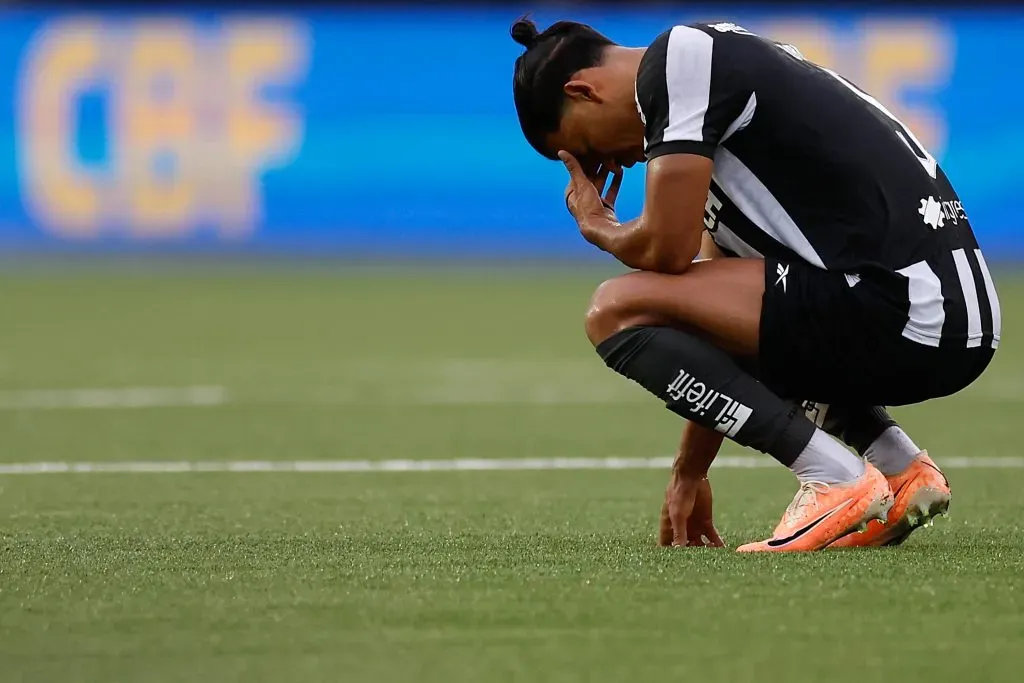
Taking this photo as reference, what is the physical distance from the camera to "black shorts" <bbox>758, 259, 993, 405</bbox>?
335 cm

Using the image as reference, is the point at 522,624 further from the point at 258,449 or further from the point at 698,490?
the point at 258,449

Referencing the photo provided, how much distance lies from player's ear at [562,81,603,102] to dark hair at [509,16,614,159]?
0.02m

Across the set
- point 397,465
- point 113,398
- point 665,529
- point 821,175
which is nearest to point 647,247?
point 821,175

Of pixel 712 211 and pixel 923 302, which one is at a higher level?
pixel 712 211

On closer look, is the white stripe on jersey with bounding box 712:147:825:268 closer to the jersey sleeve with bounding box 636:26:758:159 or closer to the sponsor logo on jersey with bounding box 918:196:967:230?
the jersey sleeve with bounding box 636:26:758:159

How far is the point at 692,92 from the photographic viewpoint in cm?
324

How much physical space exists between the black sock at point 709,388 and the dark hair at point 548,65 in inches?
19.5

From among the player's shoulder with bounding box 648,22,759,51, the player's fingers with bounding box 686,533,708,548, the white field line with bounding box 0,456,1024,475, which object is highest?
the player's shoulder with bounding box 648,22,759,51

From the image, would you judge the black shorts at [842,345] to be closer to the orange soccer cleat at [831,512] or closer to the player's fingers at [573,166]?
the orange soccer cleat at [831,512]

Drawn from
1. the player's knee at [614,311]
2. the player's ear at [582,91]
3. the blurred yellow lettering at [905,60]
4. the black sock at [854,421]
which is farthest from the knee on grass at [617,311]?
the blurred yellow lettering at [905,60]

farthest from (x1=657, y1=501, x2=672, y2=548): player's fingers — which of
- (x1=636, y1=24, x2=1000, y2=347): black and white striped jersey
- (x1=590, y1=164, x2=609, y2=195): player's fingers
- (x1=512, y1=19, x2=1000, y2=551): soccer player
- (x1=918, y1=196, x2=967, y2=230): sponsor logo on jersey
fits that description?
(x1=918, y1=196, x2=967, y2=230): sponsor logo on jersey

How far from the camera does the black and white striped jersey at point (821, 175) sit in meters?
3.28

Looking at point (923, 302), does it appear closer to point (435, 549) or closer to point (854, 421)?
point (854, 421)

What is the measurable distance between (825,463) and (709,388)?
27cm
